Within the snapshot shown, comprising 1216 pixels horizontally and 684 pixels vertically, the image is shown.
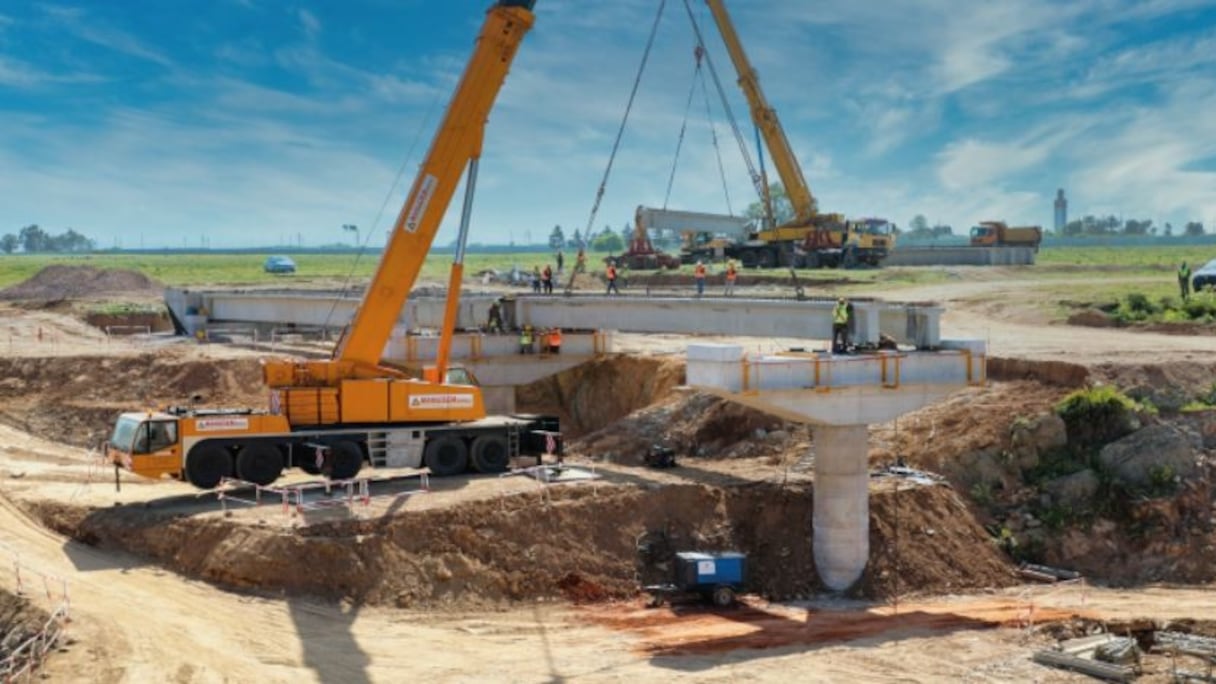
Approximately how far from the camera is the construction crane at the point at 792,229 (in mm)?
64125

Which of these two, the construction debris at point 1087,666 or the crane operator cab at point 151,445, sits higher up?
the crane operator cab at point 151,445

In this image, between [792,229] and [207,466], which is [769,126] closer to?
[792,229]

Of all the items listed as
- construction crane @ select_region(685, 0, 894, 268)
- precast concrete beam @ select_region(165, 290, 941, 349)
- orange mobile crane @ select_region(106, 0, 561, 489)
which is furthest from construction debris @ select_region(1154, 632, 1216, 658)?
construction crane @ select_region(685, 0, 894, 268)

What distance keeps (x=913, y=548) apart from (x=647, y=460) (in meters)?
7.93

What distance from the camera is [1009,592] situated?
95.2 ft

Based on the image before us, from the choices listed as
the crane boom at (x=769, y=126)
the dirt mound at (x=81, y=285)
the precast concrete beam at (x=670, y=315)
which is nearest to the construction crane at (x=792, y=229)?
the crane boom at (x=769, y=126)

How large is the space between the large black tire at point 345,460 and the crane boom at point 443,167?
2.15 meters

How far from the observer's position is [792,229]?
68.7 metres

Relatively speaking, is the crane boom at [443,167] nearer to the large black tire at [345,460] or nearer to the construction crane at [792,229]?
the large black tire at [345,460]

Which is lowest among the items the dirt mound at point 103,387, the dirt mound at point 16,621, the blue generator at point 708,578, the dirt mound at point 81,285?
the blue generator at point 708,578

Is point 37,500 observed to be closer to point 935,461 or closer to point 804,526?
point 804,526

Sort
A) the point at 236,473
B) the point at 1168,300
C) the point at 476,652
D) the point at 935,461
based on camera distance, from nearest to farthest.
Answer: the point at 476,652
the point at 236,473
the point at 935,461
the point at 1168,300

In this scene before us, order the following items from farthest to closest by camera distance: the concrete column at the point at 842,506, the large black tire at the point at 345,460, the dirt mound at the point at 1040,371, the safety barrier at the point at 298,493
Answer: the dirt mound at the point at 1040,371, the large black tire at the point at 345,460, the concrete column at the point at 842,506, the safety barrier at the point at 298,493

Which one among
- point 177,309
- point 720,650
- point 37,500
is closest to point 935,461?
point 720,650
